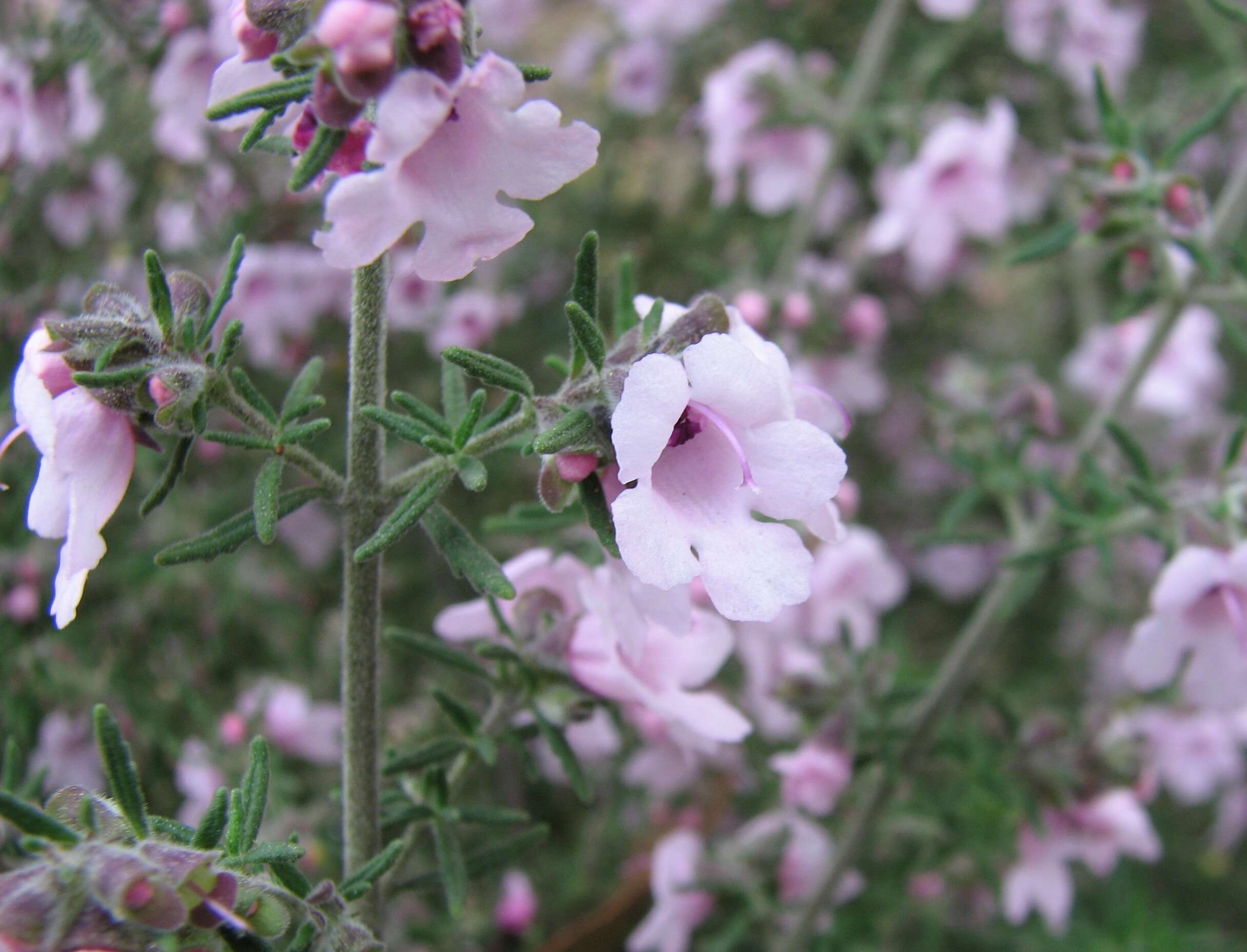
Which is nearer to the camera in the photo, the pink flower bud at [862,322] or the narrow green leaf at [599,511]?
the narrow green leaf at [599,511]

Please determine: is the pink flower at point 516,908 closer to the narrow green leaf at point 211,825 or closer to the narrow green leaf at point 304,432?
the narrow green leaf at point 211,825

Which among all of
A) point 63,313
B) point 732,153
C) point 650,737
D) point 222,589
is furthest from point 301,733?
point 732,153

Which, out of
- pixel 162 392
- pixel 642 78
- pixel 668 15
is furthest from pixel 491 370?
pixel 642 78

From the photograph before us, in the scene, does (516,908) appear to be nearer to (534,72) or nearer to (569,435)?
(569,435)

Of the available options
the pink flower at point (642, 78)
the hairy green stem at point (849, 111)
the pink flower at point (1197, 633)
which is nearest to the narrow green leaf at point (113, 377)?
the pink flower at point (1197, 633)

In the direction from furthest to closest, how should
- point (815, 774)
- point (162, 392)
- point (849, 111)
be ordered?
point (849, 111), point (815, 774), point (162, 392)

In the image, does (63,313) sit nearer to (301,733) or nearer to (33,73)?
(33,73)
